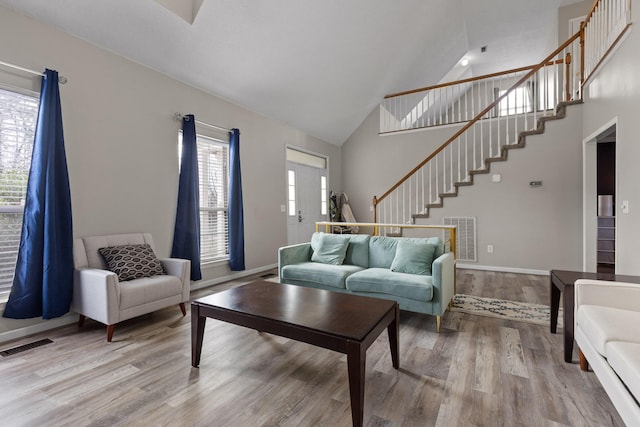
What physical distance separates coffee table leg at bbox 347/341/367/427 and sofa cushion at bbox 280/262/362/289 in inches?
62.4

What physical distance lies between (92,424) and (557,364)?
114 inches

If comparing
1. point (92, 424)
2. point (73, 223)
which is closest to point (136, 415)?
point (92, 424)

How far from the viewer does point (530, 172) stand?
4.92 meters

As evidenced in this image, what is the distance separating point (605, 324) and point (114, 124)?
4328 mm

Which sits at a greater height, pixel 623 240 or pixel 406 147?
pixel 406 147

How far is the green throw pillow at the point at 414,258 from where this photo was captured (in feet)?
10.1

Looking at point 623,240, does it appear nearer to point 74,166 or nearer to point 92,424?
point 92,424

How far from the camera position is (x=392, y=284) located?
9.50 ft

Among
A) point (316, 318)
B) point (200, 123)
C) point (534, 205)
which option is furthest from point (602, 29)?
point (200, 123)

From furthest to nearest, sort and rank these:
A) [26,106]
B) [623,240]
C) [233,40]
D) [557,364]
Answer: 1. [233,40]
2. [623,240]
3. [26,106]
4. [557,364]

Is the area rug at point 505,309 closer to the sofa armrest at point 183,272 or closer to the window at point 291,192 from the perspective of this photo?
the sofa armrest at point 183,272

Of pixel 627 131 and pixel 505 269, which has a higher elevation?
pixel 627 131

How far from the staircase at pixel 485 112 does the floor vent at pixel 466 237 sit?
0.40 meters

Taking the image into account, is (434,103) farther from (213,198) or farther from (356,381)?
(356,381)
